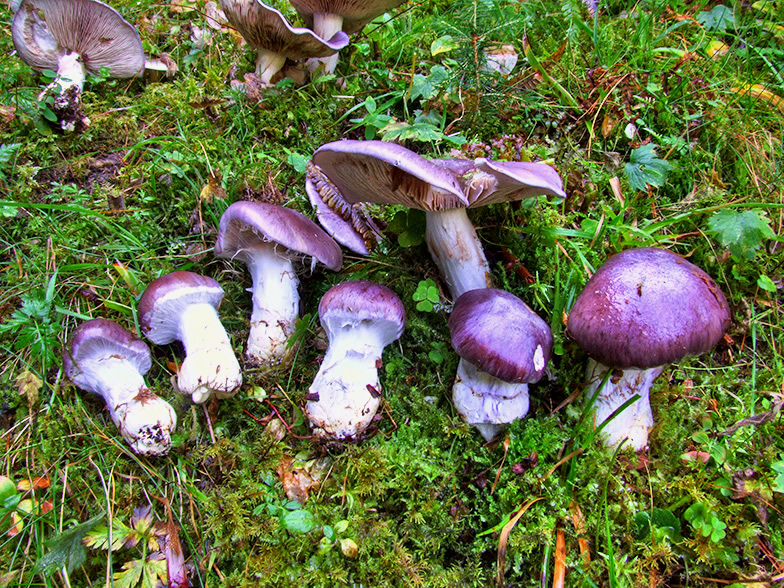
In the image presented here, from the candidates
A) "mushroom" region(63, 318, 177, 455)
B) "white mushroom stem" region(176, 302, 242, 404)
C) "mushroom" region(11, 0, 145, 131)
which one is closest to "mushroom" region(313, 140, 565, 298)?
"white mushroom stem" region(176, 302, 242, 404)

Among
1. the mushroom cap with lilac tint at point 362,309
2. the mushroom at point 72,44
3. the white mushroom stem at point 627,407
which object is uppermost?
the mushroom at point 72,44

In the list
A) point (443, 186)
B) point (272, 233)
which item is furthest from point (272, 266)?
point (443, 186)

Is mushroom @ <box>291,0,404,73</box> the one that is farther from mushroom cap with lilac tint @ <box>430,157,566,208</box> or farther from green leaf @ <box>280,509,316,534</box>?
green leaf @ <box>280,509,316,534</box>

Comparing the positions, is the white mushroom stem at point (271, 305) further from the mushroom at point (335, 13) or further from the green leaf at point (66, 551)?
the mushroom at point (335, 13)

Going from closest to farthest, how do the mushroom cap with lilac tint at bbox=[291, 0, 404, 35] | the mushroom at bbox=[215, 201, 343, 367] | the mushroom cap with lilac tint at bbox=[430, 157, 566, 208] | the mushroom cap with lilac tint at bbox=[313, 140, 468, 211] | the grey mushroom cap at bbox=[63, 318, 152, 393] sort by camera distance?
the mushroom cap with lilac tint at bbox=[313, 140, 468, 211] → the mushroom cap with lilac tint at bbox=[430, 157, 566, 208] → the grey mushroom cap at bbox=[63, 318, 152, 393] → the mushroom at bbox=[215, 201, 343, 367] → the mushroom cap with lilac tint at bbox=[291, 0, 404, 35]

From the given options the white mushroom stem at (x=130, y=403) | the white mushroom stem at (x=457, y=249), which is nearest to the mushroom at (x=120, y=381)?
the white mushroom stem at (x=130, y=403)

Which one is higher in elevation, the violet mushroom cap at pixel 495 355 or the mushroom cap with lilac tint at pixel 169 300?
the mushroom cap with lilac tint at pixel 169 300

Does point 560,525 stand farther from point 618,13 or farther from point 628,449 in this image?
point 618,13
